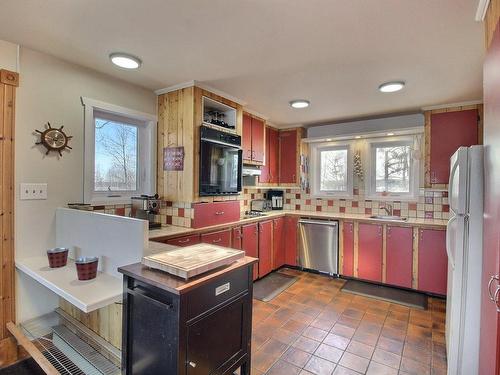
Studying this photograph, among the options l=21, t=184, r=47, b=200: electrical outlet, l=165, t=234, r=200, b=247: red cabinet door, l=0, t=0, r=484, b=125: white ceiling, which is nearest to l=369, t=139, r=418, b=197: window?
l=0, t=0, r=484, b=125: white ceiling

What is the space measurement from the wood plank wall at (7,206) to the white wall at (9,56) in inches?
2.0

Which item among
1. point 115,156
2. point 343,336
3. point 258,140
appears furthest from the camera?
point 258,140

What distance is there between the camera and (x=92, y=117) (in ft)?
7.96

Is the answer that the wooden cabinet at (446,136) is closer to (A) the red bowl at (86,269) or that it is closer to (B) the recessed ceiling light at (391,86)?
(B) the recessed ceiling light at (391,86)

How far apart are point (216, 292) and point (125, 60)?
195cm

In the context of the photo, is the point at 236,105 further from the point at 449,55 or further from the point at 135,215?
the point at 449,55

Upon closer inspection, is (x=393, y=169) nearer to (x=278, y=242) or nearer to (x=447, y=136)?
(x=447, y=136)

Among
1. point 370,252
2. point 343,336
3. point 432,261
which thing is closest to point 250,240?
point 343,336

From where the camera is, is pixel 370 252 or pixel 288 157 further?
pixel 288 157

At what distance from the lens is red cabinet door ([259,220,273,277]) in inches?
140

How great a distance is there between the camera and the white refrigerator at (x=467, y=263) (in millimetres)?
1548

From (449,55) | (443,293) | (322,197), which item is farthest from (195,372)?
(322,197)

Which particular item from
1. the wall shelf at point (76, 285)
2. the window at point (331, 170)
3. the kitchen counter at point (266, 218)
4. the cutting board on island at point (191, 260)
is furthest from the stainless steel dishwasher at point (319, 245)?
the wall shelf at point (76, 285)

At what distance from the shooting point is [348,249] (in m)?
3.62
